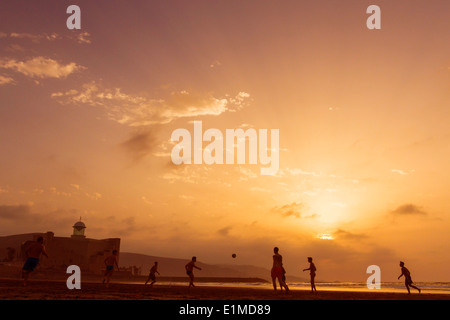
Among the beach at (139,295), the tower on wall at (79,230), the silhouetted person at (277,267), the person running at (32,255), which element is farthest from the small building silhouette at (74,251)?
the silhouetted person at (277,267)

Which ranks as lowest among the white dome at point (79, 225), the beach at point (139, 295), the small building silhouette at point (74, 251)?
the small building silhouette at point (74, 251)

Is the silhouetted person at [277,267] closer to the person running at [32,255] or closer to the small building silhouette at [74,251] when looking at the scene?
the person running at [32,255]

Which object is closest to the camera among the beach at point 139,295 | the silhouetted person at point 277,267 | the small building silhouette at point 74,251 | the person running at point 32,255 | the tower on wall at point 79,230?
the beach at point 139,295

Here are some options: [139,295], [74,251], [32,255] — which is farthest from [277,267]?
[74,251]

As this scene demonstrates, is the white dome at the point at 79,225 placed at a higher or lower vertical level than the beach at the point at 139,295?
higher

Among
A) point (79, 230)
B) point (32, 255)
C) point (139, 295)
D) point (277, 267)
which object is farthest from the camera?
point (79, 230)

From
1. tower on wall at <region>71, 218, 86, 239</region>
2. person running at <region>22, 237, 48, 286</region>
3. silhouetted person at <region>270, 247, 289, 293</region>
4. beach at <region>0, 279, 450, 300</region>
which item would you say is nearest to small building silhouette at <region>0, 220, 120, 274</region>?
tower on wall at <region>71, 218, 86, 239</region>

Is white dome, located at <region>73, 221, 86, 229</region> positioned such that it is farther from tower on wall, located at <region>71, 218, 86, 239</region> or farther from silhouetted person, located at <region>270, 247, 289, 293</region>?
silhouetted person, located at <region>270, 247, 289, 293</region>

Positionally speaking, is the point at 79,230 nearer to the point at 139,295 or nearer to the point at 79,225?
the point at 79,225

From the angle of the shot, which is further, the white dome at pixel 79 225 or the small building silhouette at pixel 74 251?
the white dome at pixel 79 225

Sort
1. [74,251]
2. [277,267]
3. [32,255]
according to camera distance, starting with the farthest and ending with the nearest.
→ 1. [74,251]
2. [277,267]
3. [32,255]
